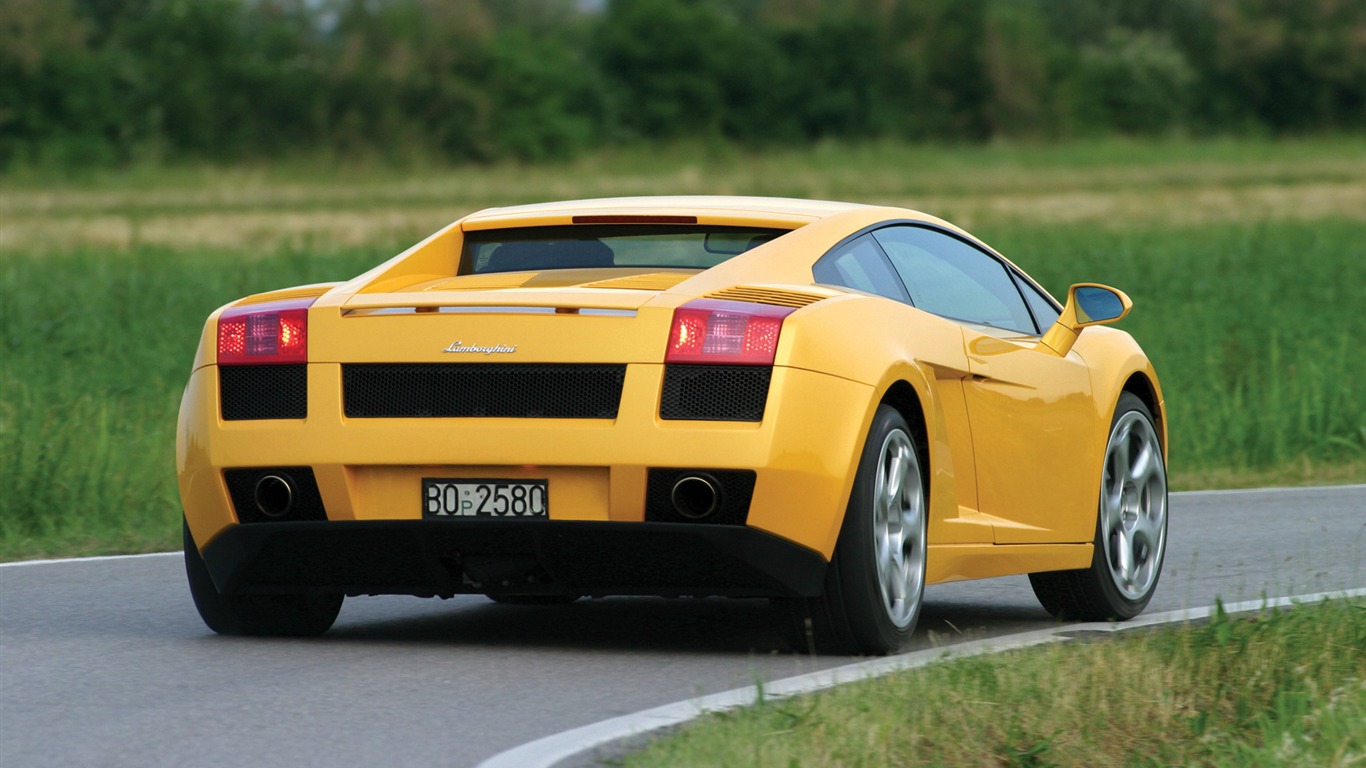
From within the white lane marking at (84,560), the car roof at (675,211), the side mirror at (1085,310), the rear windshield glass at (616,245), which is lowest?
the white lane marking at (84,560)

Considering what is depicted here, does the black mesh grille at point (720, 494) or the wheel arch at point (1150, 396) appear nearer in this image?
the black mesh grille at point (720, 494)

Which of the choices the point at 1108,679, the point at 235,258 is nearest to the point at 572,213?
the point at 1108,679

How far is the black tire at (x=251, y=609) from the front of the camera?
22.6 feet

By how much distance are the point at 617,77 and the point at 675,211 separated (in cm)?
5747

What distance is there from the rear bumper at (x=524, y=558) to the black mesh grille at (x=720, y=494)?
3cm

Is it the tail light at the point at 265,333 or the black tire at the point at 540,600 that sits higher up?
the tail light at the point at 265,333

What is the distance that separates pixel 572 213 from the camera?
7086 millimetres

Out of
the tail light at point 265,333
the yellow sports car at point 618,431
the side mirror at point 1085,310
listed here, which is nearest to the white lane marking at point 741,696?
the yellow sports car at point 618,431

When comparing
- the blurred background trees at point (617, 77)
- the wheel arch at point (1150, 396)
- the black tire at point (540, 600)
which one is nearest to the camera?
the black tire at point (540, 600)

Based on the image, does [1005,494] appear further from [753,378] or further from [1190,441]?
[1190,441]

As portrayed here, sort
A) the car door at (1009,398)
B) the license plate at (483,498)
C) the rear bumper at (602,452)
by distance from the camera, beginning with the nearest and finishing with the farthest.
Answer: the rear bumper at (602,452) → the license plate at (483,498) → the car door at (1009,398)

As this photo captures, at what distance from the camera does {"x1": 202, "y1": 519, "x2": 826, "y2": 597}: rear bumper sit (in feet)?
19.9

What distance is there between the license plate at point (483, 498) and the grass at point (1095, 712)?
108cm

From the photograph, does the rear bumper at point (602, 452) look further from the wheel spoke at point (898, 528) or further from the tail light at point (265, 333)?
the wheel spoke at point (898, 528)
